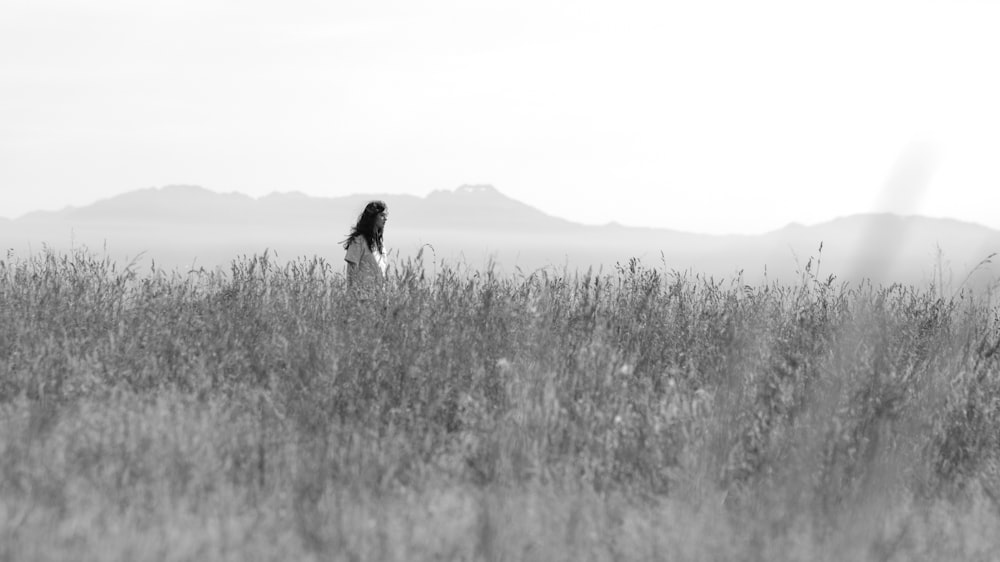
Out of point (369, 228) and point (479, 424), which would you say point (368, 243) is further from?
point (479, 424)

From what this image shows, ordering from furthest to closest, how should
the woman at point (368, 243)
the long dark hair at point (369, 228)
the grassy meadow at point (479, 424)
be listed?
1. the long dark hair at point (369, 228)
2. the woman at point (368, 243)
3. the grassy meadow at point (479, 424)

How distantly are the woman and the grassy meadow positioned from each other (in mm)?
978

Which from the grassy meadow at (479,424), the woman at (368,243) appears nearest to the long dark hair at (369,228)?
the woman at (368,243)

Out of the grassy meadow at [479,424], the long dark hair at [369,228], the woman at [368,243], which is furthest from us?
the long dark hair at [369,228]

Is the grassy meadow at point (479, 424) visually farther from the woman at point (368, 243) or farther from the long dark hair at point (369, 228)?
the long dark hair at point (369, 228)

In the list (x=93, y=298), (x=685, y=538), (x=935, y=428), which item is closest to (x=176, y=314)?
(x=93, y=298)

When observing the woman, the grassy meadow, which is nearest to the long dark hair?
the woman

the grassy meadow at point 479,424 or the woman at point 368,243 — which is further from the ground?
the woman at point 368,243

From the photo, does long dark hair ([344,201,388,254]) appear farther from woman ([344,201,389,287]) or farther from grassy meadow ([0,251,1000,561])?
grassy meadow ([0,251,1000,561])

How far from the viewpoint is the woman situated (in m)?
8.52

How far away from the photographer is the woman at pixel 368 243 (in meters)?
8.52

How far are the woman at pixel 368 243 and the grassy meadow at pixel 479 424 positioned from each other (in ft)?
3.21

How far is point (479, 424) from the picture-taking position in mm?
4895

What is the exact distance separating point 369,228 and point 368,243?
149 millimetres
